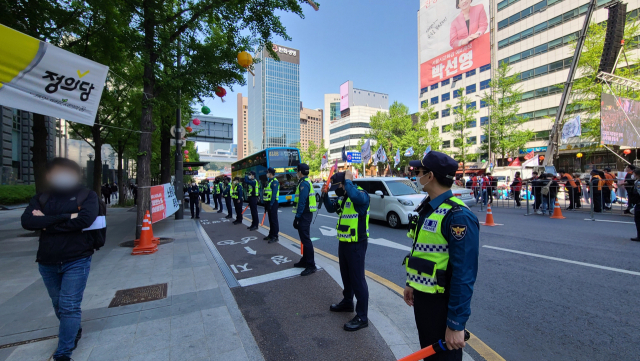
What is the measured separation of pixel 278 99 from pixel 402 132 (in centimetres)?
7546

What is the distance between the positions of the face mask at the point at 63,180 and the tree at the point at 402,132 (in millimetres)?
40693

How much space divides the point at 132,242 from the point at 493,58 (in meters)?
50.4

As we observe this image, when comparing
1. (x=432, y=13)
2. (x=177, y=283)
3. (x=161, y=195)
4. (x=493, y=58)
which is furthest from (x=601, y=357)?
(x=432, y=13)

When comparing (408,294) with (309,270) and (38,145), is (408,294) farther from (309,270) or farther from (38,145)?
(38,145)

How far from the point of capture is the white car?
360 inches

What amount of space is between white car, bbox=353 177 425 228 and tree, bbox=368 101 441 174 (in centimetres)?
3225

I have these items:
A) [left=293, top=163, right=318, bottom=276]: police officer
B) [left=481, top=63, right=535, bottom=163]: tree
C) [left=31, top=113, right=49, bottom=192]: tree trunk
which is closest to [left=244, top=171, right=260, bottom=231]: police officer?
[left=293, top=163, right=318, bottom=276]: police officer

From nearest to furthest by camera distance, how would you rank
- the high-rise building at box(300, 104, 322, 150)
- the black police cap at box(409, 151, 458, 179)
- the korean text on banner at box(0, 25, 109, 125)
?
the black police cap at box(409, 151, 458, 179)
the korean text on banner at box(0, 25, 109, 125)
the high-rise building at box(300, 104, 322, 150)

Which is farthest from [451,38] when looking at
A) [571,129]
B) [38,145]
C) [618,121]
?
[38,145]

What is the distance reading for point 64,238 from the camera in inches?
106

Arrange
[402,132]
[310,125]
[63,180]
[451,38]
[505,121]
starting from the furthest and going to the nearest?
[310,125] → [451,38] → [402,132] → [505,121] → [63,180]

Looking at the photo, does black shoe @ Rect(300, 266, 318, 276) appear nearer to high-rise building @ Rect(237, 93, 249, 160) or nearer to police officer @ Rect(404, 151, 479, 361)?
police officer @ Rect(404, 151, 479, 361)

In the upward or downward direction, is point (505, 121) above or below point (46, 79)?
above

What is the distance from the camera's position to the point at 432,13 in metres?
57.3
